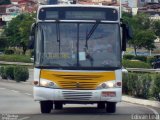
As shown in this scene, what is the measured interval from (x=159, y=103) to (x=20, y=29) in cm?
6052

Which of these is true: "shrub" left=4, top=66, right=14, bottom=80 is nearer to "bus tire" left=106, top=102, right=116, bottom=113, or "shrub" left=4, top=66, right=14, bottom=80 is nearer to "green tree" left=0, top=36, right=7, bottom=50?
"bus tire" left=106, top=102, right=116, bottom=113

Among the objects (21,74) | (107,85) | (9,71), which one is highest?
(107,85)

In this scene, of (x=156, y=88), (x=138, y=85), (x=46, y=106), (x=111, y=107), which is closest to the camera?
(x=46, y=106)

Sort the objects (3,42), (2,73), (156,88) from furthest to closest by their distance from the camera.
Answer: (3,42), (2,73), (156,88)

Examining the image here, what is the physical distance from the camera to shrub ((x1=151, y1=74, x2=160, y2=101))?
25.8m

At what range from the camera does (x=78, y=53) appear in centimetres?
1962

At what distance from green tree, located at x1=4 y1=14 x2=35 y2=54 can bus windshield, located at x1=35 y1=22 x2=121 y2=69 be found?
59714 millimetres

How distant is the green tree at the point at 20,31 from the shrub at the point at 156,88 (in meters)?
53.8

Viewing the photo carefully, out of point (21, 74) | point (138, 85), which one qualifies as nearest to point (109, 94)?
point (138, 85)

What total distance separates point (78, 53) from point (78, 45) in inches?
9.2

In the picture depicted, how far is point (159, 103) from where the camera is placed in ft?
81.1

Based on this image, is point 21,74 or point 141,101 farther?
point 21,74

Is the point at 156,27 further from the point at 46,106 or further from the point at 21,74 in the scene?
the point at 46,106

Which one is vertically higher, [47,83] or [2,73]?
[47,83]
